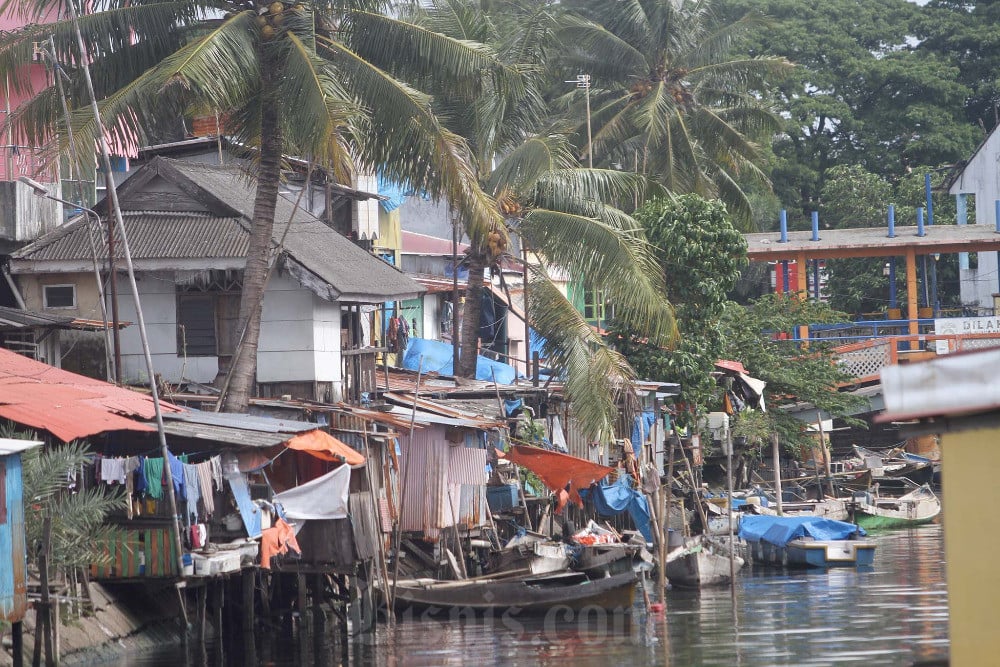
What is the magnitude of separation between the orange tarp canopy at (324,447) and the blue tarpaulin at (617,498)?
7808mm

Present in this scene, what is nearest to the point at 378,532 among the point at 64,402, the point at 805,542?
the point at 64,402

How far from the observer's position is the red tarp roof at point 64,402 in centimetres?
1427

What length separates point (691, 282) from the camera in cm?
2802

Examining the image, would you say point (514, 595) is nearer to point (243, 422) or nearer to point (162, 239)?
point (243, 422)

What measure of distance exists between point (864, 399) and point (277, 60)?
850 inches

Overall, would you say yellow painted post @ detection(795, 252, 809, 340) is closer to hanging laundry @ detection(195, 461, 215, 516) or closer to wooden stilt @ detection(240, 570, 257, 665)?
wooden stilt @ detection(240, 570, 257, 665)

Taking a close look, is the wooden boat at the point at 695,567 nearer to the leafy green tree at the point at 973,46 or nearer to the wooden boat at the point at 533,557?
the wooden boat at the point at 533,557

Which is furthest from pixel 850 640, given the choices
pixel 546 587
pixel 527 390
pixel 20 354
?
pixel 20 354

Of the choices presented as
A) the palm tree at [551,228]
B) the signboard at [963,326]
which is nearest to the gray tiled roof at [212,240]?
the palm tree at [551,228]

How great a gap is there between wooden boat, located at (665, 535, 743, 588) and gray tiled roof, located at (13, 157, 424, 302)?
7302mm

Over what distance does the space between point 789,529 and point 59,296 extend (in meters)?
15.4

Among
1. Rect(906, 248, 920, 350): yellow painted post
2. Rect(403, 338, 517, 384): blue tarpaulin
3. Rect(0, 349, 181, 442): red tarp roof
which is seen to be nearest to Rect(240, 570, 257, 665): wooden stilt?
Rect(0, 349, 181, 442): red tarp roof

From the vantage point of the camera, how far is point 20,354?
19016 millimetres

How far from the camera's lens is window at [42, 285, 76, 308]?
20859 mm
